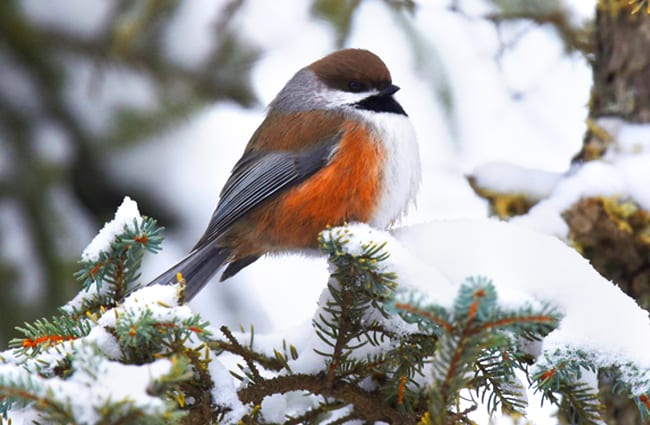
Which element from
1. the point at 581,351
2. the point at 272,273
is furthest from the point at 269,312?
the point at 581,351

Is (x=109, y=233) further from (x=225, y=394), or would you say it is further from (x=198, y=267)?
(x=198, y=267)

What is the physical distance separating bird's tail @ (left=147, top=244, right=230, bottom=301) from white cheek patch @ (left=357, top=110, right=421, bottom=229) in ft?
2.05

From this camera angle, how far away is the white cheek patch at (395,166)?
2998 millimetres

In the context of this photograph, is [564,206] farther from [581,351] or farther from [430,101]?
[581,351]

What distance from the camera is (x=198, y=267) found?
9.89ft

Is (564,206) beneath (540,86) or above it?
beneath

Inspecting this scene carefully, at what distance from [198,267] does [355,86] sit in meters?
1.02

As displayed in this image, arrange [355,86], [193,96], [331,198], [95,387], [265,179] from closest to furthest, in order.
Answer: [95,387], [331,198], [265,179], [355,86], [193,96]

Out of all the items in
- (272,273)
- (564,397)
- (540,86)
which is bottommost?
(564,397)

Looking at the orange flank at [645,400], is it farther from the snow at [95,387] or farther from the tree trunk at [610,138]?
the tree trunk at [610,138]

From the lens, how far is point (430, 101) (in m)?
4.25

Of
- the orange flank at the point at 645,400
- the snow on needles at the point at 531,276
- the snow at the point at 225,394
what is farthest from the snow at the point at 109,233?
the orange flank at the point at 645,400

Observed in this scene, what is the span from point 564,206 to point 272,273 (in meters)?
1.80

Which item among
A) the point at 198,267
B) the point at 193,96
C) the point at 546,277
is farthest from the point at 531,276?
the point at 193,96
